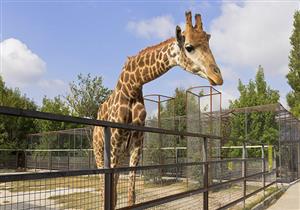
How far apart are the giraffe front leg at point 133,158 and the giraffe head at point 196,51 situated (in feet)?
3.38

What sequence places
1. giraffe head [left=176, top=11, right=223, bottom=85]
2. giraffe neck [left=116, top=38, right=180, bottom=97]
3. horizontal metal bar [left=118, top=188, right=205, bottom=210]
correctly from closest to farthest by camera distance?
horizontal metal bar [left=118, top=188, right=205, bottom=210] < giraffe head [left=176, top=11, right=223, bottom=85] < giraffe neck [left=116, top=38, right=180, bottom=97]

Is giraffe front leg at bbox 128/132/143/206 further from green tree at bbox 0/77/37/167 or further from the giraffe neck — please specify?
green tree at bbox 0/77/37/167

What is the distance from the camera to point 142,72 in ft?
15.7

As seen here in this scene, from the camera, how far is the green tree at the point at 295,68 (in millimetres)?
28812

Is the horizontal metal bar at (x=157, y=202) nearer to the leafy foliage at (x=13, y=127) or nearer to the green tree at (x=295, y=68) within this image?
the leafy foliage at (x=13, y=127)

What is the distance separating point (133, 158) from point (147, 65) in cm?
112

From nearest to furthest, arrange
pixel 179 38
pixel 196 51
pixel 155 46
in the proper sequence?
pixel 196 51
pixel 179 38
pixel 155 46

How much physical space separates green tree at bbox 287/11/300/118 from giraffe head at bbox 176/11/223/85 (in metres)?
25.6

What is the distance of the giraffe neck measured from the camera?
4586 mm

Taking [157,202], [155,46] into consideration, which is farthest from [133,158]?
[155,46]

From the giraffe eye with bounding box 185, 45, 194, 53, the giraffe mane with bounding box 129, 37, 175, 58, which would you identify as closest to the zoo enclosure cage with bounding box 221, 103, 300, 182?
the giraffe mane with bounding box 129, 37, 175, 58

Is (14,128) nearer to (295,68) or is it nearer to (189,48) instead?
(295,68)

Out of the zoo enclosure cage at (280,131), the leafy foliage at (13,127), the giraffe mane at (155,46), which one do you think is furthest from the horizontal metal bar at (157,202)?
the leafy foliage at (13,127)

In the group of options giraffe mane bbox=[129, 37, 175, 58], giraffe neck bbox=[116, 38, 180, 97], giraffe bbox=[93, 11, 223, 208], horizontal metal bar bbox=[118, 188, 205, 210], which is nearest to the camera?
horizontal metal bar bbox=[118, 188, 205, 210]
